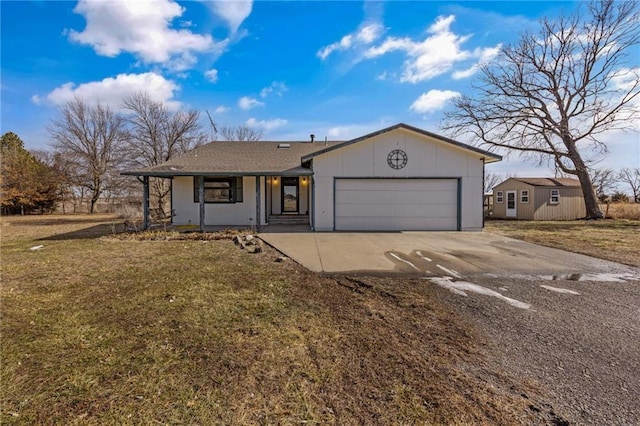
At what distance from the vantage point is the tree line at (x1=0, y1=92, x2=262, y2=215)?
2286cm

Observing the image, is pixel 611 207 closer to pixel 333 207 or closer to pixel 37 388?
pixel 333 207

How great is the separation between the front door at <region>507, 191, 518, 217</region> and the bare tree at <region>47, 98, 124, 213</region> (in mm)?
30879


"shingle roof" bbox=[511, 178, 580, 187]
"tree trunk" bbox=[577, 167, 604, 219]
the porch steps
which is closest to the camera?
the porch steps

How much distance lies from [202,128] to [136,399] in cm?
2602

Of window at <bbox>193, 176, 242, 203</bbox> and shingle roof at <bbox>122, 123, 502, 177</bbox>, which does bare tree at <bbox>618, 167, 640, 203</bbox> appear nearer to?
shingle roof at <bbox>122, 123, 502, 177</bbox>

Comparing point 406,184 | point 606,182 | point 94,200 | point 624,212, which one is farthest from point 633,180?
point 94,200

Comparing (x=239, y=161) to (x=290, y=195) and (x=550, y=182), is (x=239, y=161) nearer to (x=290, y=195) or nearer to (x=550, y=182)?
(x=290, y=195)

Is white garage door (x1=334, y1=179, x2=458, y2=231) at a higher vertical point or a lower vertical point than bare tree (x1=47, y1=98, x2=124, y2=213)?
lower

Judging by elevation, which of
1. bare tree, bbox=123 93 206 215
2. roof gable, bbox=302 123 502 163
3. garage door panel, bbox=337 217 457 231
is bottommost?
garage door panel, bbox=337 217 457 231

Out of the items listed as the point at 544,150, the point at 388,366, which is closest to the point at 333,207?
the point at 388,366

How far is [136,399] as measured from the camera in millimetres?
2252

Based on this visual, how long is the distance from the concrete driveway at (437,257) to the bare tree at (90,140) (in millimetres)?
24358

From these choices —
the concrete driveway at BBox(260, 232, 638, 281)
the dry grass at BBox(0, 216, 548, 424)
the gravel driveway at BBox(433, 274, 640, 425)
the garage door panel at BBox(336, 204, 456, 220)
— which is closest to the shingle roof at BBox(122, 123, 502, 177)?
the garage door panel at BBox(336, 204, 456, 220)

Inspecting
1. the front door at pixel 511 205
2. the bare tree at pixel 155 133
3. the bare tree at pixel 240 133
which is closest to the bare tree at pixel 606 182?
the front door at pixel 511 205
